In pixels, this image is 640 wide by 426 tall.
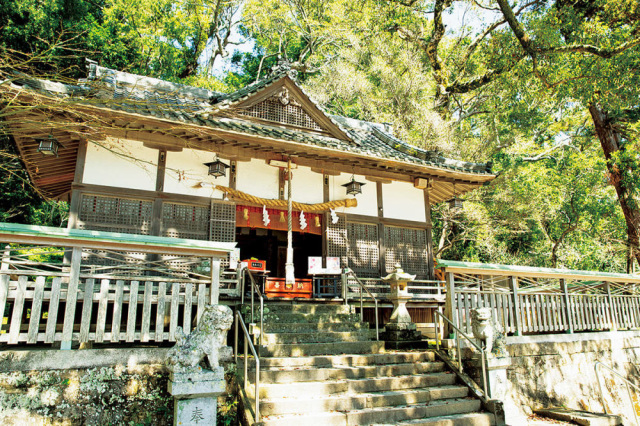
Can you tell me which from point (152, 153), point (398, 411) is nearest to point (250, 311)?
point (398, 411)

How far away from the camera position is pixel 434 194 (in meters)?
14.4

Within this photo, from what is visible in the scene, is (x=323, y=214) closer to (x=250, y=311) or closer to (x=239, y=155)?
(x=239, y=155)

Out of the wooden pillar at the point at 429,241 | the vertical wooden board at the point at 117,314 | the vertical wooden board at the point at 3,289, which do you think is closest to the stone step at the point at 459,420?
the vertical wooden board at the point at 117,314

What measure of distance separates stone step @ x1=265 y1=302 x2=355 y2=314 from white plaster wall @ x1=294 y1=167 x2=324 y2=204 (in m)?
3.06

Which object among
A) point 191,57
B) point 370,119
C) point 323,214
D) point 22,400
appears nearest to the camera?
point 22,400

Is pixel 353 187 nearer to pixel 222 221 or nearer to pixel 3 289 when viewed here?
pixel 222 221

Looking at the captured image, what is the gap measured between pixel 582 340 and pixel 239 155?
893 cm

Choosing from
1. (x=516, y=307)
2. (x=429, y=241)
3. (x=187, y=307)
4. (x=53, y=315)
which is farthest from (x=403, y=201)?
(x=53, y=315)

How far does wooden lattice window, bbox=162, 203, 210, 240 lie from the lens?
9812mm

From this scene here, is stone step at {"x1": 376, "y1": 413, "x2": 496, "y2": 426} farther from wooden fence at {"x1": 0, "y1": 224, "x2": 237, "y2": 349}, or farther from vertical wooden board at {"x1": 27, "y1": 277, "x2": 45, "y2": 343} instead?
vertical wooden board at {"x1": 27, "y1": 277, "x2": 45, "y2": 343}

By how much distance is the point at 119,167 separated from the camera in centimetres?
955

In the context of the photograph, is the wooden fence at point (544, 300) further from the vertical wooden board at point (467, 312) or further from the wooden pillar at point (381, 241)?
the wooden pillar at point (381, 241)

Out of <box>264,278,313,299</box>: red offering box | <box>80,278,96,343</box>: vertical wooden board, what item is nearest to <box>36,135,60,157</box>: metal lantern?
<box>80,278,96,343</box>: vertical wooden board

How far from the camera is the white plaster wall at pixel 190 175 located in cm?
1002
